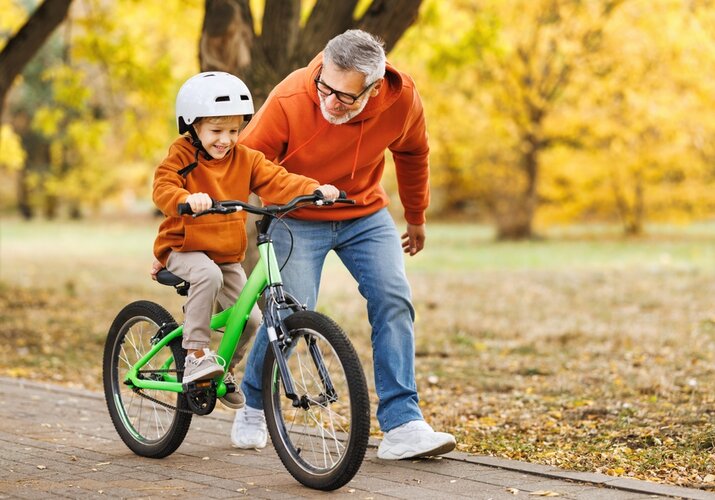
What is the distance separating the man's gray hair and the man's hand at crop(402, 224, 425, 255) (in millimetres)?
1188

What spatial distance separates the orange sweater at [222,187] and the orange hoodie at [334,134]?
0.62ft

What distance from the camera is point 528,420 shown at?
623 cm

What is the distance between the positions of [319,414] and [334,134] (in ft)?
4.11

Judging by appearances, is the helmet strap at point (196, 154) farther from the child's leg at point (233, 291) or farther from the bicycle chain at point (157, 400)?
the bicycle chain at point (157, 400)

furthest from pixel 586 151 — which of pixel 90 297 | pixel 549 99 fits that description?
pixel 90 297

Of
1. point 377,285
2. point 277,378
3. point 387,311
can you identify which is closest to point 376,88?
point 377,285

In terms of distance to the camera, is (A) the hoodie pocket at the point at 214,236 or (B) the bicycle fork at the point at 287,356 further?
(A) the hoodie pocket at the point at 214,236

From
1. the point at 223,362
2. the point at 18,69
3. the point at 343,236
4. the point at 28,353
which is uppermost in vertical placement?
the point at 18,69

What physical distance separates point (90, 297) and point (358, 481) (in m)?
10.0

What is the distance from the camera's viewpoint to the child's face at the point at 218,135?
4617 mm

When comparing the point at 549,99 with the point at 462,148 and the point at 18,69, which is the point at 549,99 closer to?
the point at 462,148

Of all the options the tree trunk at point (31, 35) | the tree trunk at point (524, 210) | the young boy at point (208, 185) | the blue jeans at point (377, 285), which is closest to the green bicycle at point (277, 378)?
the young boy at point (208, 185)

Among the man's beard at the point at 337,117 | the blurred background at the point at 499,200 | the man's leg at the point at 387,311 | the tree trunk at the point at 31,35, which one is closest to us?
the man's beard at the point at 337,117

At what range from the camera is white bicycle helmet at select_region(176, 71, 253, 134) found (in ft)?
15.0
